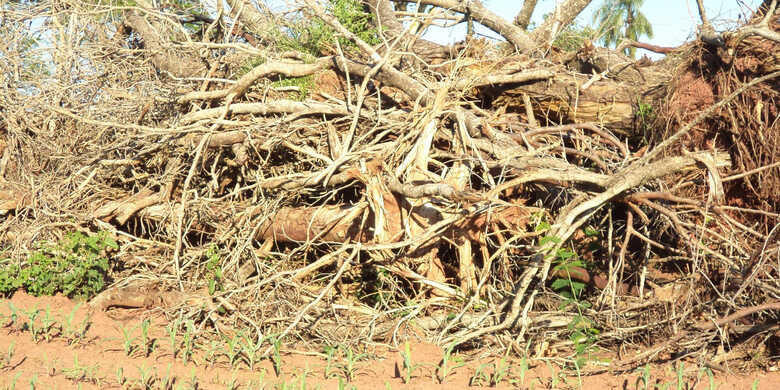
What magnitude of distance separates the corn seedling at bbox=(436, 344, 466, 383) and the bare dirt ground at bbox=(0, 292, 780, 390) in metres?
0.01

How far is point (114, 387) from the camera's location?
3275 mm

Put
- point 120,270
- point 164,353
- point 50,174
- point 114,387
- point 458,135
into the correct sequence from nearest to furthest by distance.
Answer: point 114,387
point 164,353
point 458,135
point 120,270
point 50,174

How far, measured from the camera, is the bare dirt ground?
133 inches

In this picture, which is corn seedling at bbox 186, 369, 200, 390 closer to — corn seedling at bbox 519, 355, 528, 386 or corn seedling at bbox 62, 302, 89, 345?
corn seedling at bbox 62, 302, 89, 345

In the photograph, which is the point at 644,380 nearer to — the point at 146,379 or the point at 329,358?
the point at 329,358

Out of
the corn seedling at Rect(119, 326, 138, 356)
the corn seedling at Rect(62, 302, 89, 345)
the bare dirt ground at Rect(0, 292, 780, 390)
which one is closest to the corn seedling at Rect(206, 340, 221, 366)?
the bare dirt ground at Rect(0, 292, 780, 390)

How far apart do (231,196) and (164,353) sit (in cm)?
183

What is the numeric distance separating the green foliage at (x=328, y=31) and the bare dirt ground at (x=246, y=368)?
3.39 m

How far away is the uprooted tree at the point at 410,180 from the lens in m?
4.09

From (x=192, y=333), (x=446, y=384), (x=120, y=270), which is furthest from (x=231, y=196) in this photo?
(x=446, y=384)

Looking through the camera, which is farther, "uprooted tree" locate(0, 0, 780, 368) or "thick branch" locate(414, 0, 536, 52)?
"thick branch" locate(414, 0, 536, 52)

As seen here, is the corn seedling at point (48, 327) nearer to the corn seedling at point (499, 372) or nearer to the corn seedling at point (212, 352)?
the corn seedling at point (212, 352)

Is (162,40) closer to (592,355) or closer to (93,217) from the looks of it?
(93,217)

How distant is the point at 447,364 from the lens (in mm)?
3717
